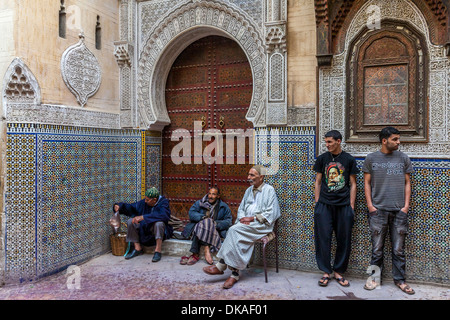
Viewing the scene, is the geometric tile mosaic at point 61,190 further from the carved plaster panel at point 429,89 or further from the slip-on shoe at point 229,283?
the carved plaster panel at point 429,89

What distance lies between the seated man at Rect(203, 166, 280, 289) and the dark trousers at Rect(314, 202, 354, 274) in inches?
16.9

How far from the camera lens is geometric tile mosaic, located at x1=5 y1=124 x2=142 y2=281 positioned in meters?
3.46

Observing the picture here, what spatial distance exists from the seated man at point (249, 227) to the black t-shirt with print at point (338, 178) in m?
0.54

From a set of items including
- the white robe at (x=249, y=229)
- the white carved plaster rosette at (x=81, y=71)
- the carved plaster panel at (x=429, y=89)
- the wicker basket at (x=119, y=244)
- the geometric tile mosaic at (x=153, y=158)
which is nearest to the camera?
the carved plaster panel at (x=429, y=89)

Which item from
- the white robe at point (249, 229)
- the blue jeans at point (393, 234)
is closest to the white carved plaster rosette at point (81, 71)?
the white robe at point (249, 229)

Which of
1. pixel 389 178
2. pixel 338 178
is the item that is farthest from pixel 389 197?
pixel 338 178

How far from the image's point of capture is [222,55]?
451 cm

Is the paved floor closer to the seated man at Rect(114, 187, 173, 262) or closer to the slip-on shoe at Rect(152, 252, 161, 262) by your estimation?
the slip-on shoe at Rect(152, 252, 161, 262)

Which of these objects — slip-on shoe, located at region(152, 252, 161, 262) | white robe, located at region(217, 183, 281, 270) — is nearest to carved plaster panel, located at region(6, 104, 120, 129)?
slip-on shoe, located at region(152, 252, 161, 262)

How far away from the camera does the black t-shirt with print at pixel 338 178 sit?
11.1 feet

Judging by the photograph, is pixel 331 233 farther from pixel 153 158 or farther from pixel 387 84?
pixel 153 158

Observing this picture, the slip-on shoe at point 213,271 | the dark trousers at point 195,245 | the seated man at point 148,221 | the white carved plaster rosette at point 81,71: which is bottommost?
the slip-on shoe at point 213,271

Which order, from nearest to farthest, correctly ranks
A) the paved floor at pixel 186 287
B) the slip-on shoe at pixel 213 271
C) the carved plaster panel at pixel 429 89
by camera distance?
the paved floor at pixel 186 287, the carved plaster panel at pixel 429 89, the slip-on shoe at pixel 213 271

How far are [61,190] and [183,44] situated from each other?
2.28m
